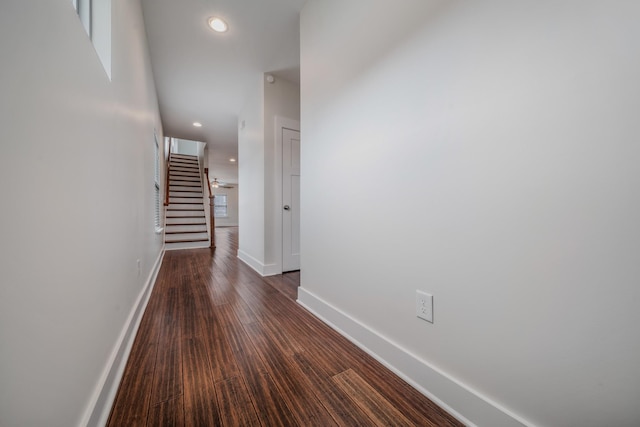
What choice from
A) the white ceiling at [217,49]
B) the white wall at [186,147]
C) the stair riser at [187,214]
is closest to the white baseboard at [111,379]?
the white ceiling at [217,49]

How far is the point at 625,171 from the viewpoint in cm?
58

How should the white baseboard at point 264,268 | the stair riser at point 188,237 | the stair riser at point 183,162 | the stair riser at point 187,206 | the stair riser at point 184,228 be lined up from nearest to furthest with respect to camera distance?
the white baseboard at point 264,268 < the stair riser at point 188,237 < the stair riser at point 184,228 < the stair riser at point 187,206 < the stair riser at point 183,162

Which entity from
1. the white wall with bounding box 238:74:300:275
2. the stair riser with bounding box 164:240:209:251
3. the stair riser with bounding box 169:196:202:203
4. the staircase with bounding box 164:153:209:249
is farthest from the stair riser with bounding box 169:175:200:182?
the white wall with bounding box 238:74:300:275

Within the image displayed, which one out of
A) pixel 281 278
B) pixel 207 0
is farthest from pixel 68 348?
pixel 207 0

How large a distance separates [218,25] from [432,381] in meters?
3.03

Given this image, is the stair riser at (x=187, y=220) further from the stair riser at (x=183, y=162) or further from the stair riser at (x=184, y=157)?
the stair riser at (x=184, y=157)

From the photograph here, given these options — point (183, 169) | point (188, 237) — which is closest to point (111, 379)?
point (188, 237)

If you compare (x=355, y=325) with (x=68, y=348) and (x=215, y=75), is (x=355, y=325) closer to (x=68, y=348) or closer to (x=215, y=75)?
(x=68, y=348)

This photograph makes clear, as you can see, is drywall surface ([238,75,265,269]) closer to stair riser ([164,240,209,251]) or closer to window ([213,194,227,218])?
stair riser ([164,240,209,251])

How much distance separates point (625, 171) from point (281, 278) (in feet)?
8.63

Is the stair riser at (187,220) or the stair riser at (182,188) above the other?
the stair riser at (182,188)

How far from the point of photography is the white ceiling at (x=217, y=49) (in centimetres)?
190

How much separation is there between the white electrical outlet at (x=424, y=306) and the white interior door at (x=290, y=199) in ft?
6.88

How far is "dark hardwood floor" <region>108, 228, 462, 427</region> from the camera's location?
35.9 inches
